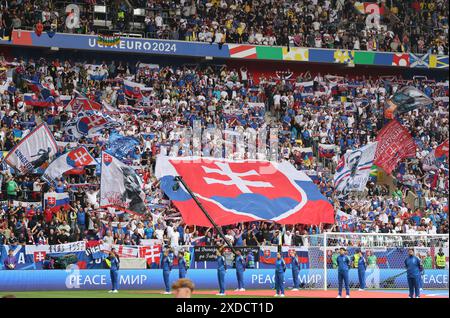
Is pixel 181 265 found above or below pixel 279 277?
above

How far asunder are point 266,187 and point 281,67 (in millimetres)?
12339

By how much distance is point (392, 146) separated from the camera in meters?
41.8

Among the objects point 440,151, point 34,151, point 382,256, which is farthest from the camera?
point 440,151

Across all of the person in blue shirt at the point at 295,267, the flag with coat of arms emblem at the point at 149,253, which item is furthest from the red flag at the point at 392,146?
the flag with coat of arms emblem at the point at 149,253

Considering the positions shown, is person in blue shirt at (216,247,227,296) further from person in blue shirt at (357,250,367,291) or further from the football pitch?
person in blue shirt at (357,250,367,291)

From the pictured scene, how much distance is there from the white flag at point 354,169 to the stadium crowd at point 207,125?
795 millimetres

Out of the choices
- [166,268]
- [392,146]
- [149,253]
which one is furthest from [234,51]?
[166,268]

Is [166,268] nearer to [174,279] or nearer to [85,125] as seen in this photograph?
[174,279]

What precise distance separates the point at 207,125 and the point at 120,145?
5.13 metres

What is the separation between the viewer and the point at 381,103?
48.1m

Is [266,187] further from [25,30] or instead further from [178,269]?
[25,30]

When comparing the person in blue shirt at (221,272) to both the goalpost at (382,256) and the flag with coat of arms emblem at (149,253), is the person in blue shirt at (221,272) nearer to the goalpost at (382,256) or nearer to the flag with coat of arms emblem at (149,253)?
the flag with coat of arms emblem at (149,253)

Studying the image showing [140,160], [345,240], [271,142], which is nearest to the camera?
[345,240]
